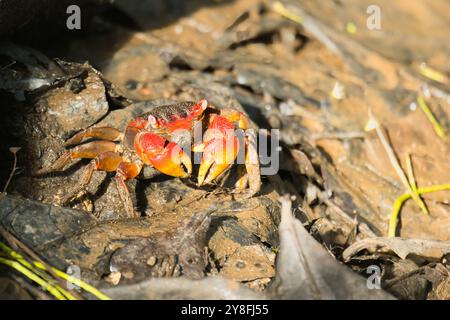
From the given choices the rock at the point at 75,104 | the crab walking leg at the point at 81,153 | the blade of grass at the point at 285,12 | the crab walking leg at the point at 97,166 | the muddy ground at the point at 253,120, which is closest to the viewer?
the muddy ground at the point at 253,120

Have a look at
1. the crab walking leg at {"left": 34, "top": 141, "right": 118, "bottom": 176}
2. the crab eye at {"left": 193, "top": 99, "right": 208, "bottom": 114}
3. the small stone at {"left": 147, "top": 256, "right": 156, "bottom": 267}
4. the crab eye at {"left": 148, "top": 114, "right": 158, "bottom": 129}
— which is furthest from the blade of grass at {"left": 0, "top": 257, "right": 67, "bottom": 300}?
the crab eye at {"left": 193, "top": 99, "right": 208, "bottom": 114}

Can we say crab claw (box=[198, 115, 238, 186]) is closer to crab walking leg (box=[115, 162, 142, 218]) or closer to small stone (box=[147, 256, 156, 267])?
crab walking leg (box=[115, 162, 142, 218])

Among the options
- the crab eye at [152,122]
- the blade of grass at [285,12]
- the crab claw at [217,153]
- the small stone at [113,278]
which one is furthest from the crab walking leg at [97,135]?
the blade of grass at [285,12]

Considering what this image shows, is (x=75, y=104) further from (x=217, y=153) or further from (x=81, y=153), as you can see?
(x=217, y=153)

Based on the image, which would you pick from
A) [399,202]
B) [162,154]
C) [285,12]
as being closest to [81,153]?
[162,154]

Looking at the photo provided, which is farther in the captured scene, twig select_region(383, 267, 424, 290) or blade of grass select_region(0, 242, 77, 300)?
twig select_region(383, 267, 424, 290)

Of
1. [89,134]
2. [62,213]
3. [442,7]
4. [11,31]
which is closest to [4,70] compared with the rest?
[11,31]

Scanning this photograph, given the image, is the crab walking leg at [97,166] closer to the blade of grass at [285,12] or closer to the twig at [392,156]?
the twig at [392,156]
